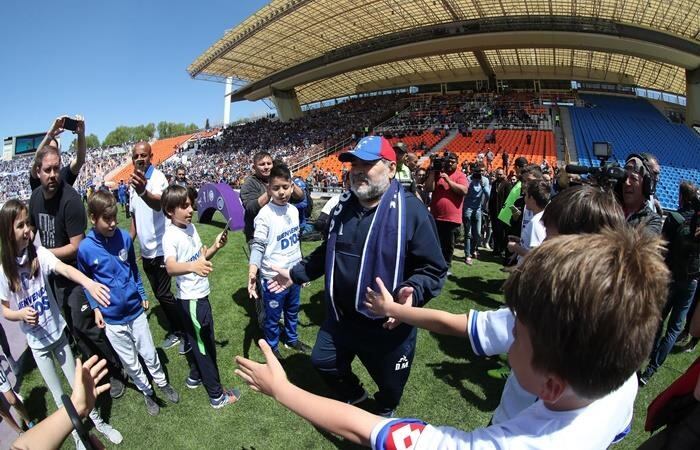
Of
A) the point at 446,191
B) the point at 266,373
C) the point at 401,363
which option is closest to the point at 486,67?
the point at 446,191

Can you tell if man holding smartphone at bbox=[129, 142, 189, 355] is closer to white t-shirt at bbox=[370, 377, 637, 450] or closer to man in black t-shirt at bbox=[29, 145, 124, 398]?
man in black t-shirt at bbox=[29, 145, 124, 398]

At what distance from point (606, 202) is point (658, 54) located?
29330mm

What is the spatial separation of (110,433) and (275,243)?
6.64ft

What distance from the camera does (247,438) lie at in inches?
113

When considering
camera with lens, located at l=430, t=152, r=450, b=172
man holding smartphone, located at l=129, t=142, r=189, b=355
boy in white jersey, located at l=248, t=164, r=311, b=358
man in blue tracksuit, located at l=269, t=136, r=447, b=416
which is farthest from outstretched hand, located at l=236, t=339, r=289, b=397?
camera with lens, located at l=430, t=152, r=450, b=172

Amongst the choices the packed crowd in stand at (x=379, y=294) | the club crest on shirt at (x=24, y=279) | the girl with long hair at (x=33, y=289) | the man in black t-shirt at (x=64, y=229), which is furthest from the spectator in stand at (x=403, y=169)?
the club crest on shirt at (x=24, y=279)

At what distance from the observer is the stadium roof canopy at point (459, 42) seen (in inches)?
853

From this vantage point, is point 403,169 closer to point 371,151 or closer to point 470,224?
point 470,224

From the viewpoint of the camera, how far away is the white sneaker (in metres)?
2.85

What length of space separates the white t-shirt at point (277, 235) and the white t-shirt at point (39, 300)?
5.24ft

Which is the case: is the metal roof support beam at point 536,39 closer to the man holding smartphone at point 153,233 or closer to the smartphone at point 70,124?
the man holding smartphone at point 153,233

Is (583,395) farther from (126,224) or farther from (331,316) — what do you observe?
(126,224)

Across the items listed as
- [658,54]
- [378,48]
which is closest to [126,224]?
[378,48]

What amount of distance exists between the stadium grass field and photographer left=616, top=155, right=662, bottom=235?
1678mm
